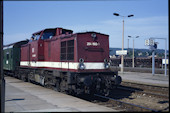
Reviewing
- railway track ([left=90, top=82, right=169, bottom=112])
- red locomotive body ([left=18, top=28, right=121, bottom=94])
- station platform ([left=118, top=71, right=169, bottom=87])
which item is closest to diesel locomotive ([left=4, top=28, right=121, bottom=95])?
red locomotive body ([left=18, top=28, right=121, bottom=94])

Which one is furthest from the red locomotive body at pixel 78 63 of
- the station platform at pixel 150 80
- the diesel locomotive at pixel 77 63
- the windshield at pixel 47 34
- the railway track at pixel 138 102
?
the station platform at pixel 150 80

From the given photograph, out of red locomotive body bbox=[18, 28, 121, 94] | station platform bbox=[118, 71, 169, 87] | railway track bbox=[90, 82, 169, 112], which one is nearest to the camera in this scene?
railway track bbox=[90, 82, 169, 112]

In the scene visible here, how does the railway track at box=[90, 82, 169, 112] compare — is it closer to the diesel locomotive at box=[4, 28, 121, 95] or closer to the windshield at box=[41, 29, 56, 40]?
the diesel locomotive at box=[4, 28, 121, 95]

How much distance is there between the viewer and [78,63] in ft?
33.0

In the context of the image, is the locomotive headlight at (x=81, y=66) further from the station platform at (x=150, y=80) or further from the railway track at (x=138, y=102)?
the station platform at (x=150, y=80)

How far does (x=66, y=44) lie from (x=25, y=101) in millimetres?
3562

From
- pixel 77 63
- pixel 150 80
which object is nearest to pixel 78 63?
pixel 77 63

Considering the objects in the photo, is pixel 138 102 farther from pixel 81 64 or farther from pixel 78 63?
pixel 78 63

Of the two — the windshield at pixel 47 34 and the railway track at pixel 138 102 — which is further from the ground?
the windshield at pixel 47 34

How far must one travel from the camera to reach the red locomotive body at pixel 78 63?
995cm

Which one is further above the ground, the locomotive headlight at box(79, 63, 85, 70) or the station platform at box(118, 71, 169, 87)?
the locomotive headlight at box(79, 63, 85, 70)

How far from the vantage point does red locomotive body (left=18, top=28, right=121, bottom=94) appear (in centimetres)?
995

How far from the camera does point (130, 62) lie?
53.0 m

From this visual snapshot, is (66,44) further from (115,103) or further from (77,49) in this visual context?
(115,103)
